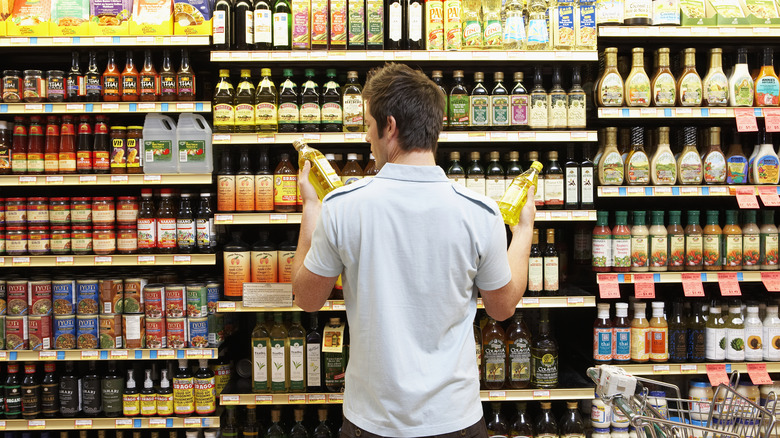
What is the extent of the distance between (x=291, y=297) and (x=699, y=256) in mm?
2037

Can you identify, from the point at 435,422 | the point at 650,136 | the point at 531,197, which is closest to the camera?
the point at 435,422

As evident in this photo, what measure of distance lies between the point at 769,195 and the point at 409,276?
8.12 feet

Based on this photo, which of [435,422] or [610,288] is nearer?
[435,422]

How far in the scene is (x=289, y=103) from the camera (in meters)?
2.91

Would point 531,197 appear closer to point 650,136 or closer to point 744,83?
point 650,136

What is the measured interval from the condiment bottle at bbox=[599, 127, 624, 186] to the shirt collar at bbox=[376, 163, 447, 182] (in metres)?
1.85

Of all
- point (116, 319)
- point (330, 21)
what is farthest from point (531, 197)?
point (116, 319)

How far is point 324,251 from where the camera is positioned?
1.41m

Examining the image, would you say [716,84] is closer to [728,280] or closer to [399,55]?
[728,280]

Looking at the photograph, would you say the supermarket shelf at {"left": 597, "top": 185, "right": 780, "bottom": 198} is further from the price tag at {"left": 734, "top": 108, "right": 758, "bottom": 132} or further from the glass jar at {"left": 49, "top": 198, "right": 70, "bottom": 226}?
the glass jar at {"left": 49, "top": 198, "right": 70, "bottom": 226}

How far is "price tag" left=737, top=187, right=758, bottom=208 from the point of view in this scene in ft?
9.73

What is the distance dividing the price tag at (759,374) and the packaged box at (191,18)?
3.13 metres

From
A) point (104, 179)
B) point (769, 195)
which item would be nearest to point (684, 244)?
point (769, 195)

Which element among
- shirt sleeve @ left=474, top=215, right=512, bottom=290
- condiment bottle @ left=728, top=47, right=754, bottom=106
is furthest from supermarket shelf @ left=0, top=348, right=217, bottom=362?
condiment bottle @ left=728, top=47, right=754, bottom=106
